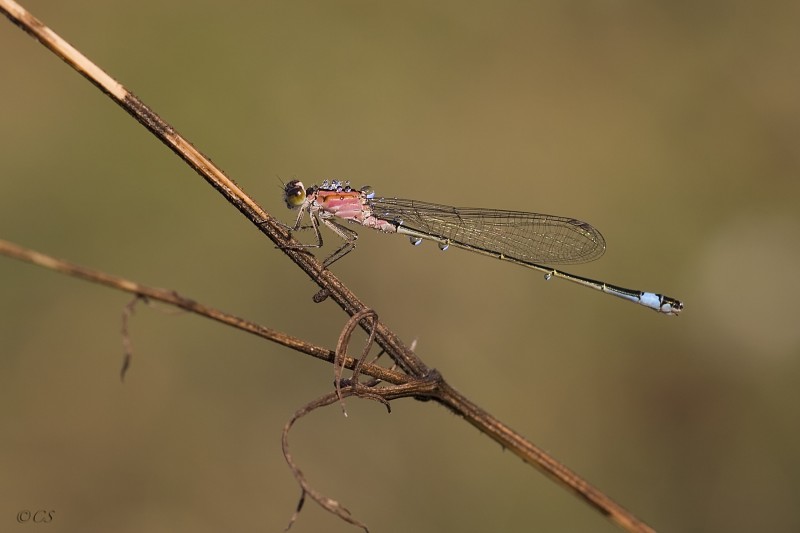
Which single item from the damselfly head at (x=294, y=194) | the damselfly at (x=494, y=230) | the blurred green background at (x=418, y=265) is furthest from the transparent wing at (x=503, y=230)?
the blurred green background at (x=418, y=265)

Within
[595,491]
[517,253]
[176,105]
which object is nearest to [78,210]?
[176,105]

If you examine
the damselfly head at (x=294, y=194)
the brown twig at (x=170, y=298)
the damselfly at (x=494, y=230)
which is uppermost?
the damselfly at (x=494, y=230)

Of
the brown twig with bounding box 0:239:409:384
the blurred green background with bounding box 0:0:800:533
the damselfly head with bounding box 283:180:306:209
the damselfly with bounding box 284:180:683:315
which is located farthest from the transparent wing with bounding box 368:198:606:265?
the brown twig with bounding box 0:239:409:384

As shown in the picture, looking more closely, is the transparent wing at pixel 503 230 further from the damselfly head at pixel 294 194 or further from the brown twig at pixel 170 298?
the brown twig at pixel 170 298

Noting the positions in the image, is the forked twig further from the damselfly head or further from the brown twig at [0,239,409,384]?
the damselfly head

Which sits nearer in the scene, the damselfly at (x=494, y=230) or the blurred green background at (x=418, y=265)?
the damselfly at (x=494, y=230)

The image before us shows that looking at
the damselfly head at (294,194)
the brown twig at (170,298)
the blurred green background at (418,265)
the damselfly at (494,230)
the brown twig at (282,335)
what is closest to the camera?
the brown twig at (170,298)
